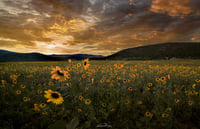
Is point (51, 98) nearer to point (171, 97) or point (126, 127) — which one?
point (126, 127)

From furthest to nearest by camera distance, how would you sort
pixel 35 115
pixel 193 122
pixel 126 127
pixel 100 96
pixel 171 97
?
1. pixel 100 96
2. pixel 171 97
3. pixel 35 115
4. pixel 193 122
5. pixel 126 127

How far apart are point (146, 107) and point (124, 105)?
0.58 m

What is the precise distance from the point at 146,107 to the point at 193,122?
3.12ft

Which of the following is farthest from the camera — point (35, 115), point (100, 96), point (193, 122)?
point (100, 96)

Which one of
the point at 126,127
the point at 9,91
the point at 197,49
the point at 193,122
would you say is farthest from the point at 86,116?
the point at 197,49

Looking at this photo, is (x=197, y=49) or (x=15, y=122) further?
(x=197, y=49)

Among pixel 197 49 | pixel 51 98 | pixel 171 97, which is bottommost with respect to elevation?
pixel 171 97

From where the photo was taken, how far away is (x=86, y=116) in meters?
2.67

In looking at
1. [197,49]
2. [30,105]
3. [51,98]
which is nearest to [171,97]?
[51,98]

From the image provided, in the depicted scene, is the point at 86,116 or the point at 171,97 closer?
the point at 86,116

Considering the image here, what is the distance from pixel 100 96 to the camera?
3527mm

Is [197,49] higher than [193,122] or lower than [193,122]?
higher

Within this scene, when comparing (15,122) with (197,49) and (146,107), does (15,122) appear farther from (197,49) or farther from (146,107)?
(197,49)

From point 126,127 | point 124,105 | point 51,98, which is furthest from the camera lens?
point 124,105
